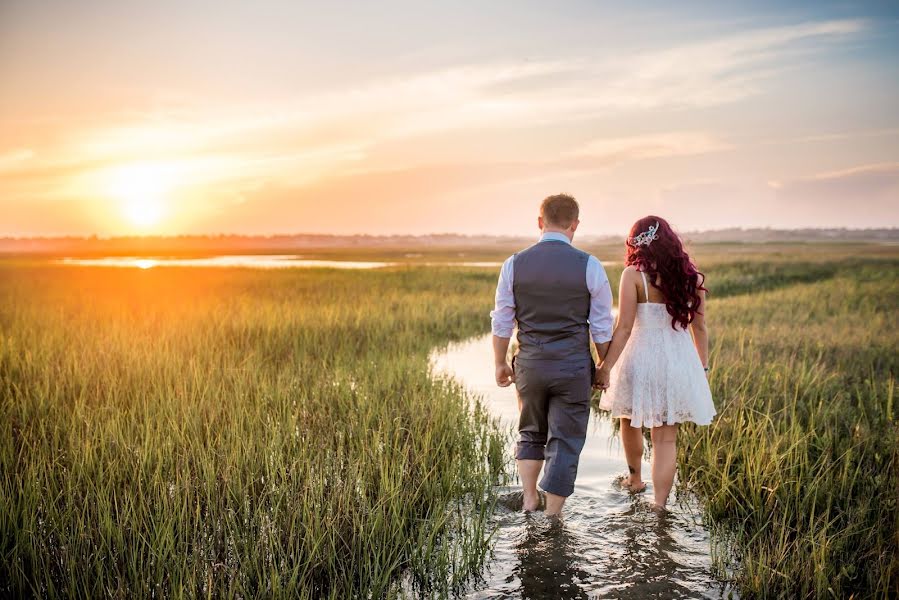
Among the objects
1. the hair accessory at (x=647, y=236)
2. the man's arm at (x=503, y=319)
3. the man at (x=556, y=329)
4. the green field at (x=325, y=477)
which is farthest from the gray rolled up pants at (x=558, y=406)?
the hair accessory at (x=647, y=236)

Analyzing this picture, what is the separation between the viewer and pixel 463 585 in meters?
3.82

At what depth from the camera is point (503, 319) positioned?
15.4 ft

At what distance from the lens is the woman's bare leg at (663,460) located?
15.9ft

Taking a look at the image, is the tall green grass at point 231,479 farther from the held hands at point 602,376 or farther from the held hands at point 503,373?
the held hands at point 602,376

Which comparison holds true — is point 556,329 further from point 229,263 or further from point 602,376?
point 229,263

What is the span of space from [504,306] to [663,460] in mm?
1757

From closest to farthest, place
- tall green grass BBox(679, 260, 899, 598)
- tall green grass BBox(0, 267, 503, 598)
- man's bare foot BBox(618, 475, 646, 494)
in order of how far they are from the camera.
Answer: tall green grass BBox(0, 267, 503, 598) → tall green grass BBox(679, 260, 899, 598) → man's bare foot BBox(618, 475, 646, 494)

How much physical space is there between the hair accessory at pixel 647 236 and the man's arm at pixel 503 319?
0.97m

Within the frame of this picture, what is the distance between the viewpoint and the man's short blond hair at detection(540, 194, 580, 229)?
14.8 feet

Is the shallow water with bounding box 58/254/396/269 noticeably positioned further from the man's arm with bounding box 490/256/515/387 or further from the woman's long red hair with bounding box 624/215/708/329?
the woman's long red hair with bounding box 624/215/708/329

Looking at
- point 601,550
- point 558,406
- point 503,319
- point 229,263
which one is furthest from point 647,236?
point 229,263

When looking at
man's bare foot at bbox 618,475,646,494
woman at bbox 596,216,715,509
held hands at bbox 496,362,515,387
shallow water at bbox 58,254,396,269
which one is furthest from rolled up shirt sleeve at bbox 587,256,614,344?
Answer: shallow water at bbox 58,254,396,269

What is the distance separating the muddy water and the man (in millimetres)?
326

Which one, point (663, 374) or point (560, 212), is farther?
point (663, 374)
